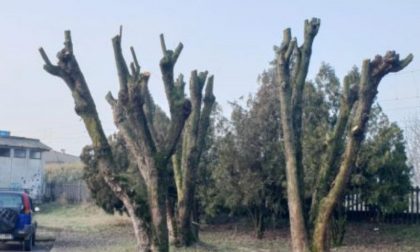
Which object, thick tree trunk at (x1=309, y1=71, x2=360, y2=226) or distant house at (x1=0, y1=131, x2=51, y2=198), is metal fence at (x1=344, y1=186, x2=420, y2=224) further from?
distant house at (x1=0, y1=131, x2=51, y2=198)

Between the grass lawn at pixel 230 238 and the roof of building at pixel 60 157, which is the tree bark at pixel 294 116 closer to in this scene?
the grass lawn at pixel 230 238

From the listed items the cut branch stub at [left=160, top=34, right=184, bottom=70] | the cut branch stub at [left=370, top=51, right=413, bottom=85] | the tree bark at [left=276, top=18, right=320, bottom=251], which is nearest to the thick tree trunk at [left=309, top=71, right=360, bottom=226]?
the tree bark at [left=276, top=18, right=320, bottom=251]

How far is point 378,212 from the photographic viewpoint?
80.3ft

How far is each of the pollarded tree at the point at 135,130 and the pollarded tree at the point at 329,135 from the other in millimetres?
2713

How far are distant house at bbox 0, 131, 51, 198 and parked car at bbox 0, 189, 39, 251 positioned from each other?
2088 cm

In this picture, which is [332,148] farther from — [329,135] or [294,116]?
[294,116]

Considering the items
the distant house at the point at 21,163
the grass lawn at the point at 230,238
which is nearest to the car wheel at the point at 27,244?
the grass lawn at the point at 230,238

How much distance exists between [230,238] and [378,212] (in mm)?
5263

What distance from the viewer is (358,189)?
2277cm

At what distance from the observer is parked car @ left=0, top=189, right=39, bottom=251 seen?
20.5 metres

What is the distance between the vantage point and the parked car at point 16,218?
20495mm

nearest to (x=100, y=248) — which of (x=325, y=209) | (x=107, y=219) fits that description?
(x=325, y=209)

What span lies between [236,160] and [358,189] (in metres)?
4.11

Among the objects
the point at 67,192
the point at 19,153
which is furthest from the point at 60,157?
the point at 19,153
